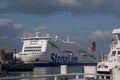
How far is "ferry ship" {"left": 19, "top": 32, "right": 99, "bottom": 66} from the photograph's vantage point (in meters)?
126

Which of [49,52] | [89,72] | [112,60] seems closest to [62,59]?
[49,52]

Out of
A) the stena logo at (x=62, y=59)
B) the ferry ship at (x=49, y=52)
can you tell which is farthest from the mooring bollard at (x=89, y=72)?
the stena logo at (x=62, y=59)

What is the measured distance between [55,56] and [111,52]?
311 ft

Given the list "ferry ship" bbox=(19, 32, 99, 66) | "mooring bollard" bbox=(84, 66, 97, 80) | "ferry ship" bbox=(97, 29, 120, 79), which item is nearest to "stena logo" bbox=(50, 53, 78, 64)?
"ferry ship" bbox=(19, 32, 99, 66)

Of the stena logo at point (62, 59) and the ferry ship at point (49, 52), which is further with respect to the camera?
the stena logo at point (62, 59)

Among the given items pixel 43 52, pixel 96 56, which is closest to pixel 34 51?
pixel 43 52

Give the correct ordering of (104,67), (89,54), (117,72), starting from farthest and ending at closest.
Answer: (89,54)
(104,67)
(117,72)

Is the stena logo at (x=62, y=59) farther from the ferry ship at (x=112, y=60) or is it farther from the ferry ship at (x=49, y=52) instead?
the ferry ship at (x=112, y=60)

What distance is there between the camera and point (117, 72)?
14.1m

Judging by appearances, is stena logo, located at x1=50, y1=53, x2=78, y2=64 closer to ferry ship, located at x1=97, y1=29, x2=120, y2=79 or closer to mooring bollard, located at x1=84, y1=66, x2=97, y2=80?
ferry ship, located at x1=97, y1=29, x2=120, y2=79

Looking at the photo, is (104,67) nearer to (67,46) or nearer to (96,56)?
(67,46)

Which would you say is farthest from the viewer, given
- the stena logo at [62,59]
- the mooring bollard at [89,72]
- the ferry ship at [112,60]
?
the stena logo at [62,59]

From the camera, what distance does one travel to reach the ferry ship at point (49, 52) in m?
126

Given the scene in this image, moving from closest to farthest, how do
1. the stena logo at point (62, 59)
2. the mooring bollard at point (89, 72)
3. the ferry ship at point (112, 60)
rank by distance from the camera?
the mooring bollard at point (89, 72)
the ferry ship at point (112, 60)
the stena logo at point (62, 59)
